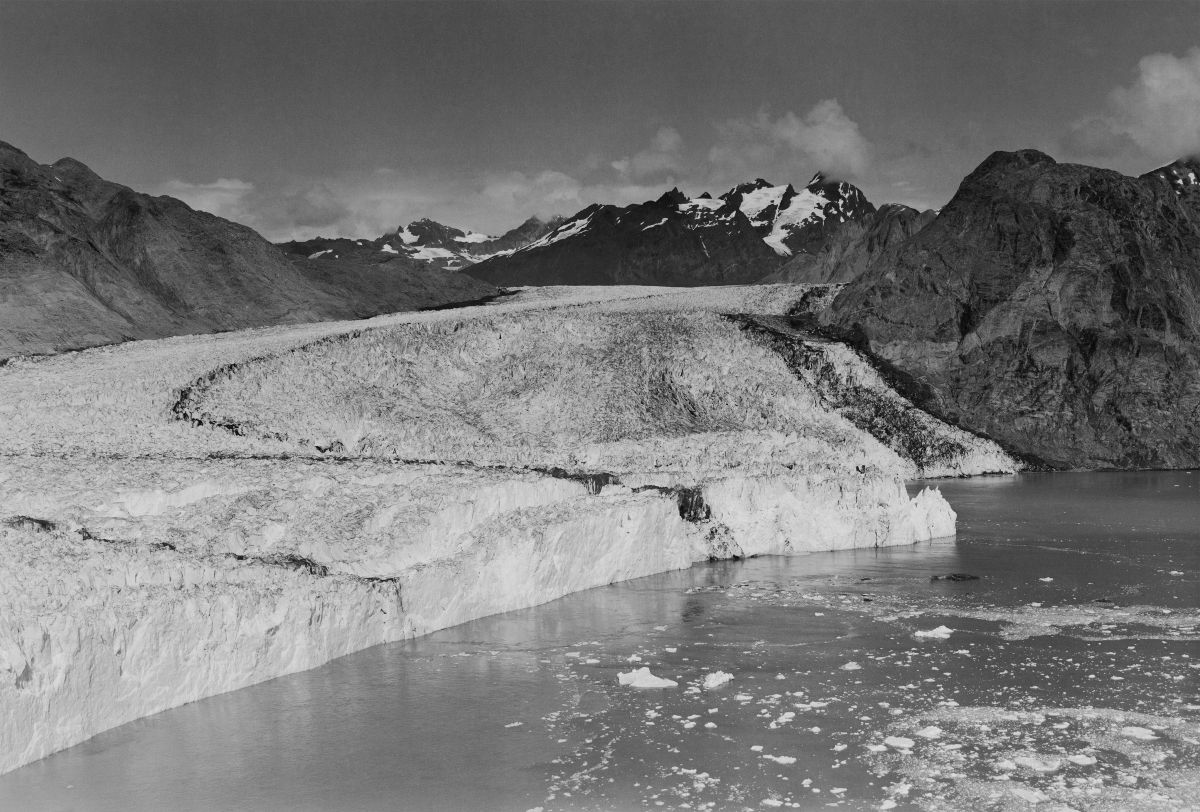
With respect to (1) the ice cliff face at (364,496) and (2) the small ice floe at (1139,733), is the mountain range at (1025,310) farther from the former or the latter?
(2) the small ice floe at (1139,733)

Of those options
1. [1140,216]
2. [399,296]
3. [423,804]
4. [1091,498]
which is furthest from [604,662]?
[399,296]

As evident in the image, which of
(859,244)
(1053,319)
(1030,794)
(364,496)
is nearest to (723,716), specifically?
(1030,794)

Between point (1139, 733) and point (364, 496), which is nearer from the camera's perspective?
A: point (1139, 733)

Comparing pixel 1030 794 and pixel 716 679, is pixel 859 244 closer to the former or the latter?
pixel 716 679

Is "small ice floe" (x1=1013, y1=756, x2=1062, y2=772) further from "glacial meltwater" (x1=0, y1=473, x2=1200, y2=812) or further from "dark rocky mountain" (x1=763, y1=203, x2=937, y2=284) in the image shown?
"dark rocky mountain" (x1=763, y1=203, x2=937, y2=284)

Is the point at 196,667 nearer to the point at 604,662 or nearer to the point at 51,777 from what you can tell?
the point at 51,777

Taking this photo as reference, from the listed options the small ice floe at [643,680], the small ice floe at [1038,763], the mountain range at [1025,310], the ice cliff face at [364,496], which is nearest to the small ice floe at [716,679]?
the small ice floe at [643,680]
